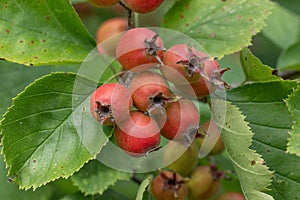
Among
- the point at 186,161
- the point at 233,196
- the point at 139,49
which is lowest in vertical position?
the point at 233,196

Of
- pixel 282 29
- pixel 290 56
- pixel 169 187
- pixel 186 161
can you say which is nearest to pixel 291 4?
pixel 282 29

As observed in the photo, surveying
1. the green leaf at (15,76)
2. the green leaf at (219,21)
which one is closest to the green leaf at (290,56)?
the green leaf at (219,21)

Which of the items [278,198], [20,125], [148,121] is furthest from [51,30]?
[278,198]

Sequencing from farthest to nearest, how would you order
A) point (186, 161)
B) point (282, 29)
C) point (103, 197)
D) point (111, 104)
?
point (282, 29) → point (103, 197) → point (186, 161) → point (111, 104)

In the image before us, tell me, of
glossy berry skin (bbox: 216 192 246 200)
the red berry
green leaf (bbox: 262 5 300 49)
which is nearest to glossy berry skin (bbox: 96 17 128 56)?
the red berry

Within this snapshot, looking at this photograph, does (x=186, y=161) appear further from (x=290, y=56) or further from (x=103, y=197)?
(x=290, y=56)

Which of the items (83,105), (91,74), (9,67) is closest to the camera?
(83,105)

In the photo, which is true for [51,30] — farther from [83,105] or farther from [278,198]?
[278,198]
